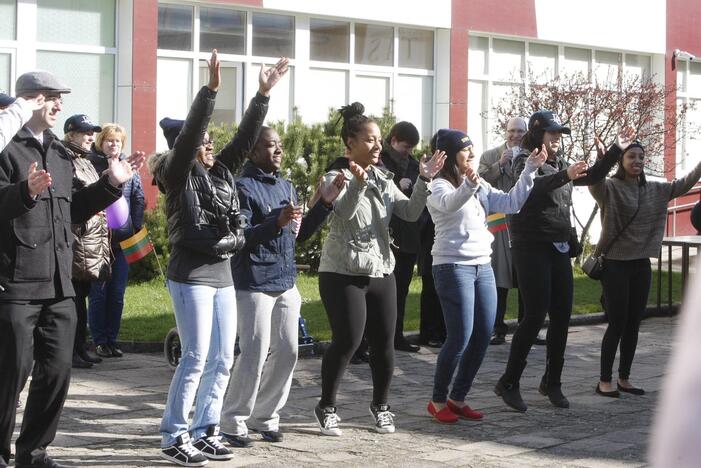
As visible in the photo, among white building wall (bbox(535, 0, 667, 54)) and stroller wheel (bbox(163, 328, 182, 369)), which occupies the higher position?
white building wall (bbox(535, 0, 667, 54))

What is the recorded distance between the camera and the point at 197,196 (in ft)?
20.8

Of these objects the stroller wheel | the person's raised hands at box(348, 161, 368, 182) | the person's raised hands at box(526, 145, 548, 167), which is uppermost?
the person's raised hands at box(526, 145, 548, 167)

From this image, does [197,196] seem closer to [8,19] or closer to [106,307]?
[106,307]

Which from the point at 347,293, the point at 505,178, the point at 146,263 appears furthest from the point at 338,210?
the point at 146,263

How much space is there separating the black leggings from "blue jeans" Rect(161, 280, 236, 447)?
0.87m

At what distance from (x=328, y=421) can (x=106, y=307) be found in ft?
11.9

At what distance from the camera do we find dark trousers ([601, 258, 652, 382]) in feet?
28.8

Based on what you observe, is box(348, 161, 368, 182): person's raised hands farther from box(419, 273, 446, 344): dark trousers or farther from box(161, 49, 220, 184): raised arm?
box(419, 273, 446, 344): dark trousers

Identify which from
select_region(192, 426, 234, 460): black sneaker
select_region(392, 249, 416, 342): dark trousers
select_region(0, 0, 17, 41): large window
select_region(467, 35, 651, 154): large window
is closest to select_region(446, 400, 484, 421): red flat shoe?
select_region(192, 426, 234, 460): black sneaker

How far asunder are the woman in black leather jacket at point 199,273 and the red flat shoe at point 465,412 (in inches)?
75.6

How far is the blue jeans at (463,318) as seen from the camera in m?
7.66

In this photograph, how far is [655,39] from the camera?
24969mm

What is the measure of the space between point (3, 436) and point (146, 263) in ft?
32.0

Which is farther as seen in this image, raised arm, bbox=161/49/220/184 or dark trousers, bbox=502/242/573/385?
dark trousers, bbox=502/242/573/385
